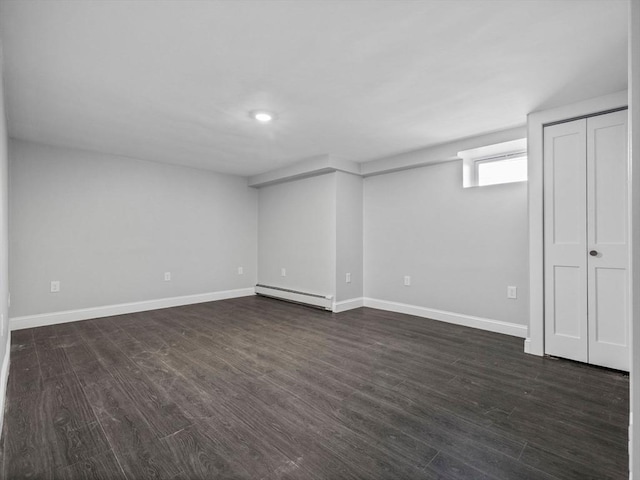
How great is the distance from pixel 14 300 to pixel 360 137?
14.4ft

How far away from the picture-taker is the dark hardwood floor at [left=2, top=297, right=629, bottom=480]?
1521 millimetres

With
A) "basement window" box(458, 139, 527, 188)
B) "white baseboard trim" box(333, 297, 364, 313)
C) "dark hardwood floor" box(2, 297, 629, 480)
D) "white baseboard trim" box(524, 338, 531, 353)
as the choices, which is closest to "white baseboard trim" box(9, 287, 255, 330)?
"dark hardwood floor" box(2, 297, 629, 480)

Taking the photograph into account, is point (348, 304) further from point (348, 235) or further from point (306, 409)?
point (306, 409)

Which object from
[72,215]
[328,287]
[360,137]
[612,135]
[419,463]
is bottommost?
[419,463]

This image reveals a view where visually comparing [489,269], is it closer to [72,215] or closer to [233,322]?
[233,322]

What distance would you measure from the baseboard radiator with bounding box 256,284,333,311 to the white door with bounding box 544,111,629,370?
271 cm

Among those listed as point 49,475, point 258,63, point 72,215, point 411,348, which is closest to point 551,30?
point 258,63

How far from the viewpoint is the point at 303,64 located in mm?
2158

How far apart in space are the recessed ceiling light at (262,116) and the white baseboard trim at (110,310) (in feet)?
10.7

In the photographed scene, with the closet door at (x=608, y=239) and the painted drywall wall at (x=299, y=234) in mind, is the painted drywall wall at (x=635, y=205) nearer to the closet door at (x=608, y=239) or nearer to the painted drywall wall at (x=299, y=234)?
the closet door at (x=608, y=239)

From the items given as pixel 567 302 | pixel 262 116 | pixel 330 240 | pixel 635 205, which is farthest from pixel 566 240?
pixel 262 116

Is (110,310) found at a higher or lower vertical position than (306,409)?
higher

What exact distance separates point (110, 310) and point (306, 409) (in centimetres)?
362

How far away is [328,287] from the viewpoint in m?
4.82
